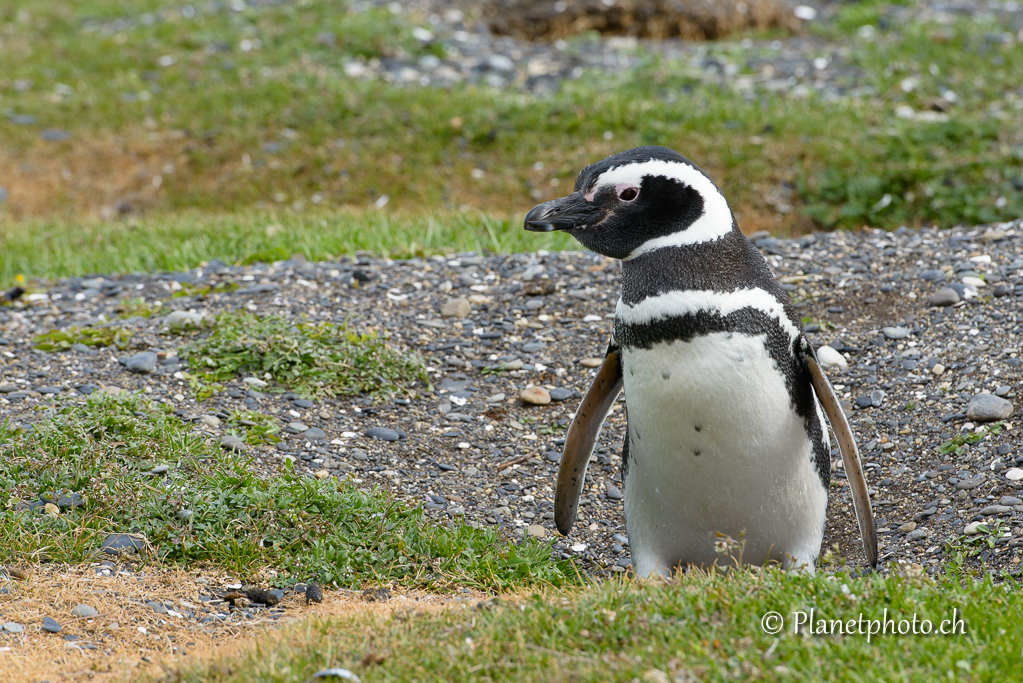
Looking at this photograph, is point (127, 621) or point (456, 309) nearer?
point (127, 621)

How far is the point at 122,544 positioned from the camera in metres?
3.67

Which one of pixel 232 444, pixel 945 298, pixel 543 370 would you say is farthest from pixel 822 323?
pixel 232 444

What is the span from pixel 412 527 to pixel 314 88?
23.4ft

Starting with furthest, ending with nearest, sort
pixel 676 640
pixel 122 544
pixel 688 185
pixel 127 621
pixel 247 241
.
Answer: pixel 247 241 < pixel 122 544 < pixel 688 185 < pixel 127 621 < pixel 676 640

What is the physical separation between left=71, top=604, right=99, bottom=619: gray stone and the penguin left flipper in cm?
245

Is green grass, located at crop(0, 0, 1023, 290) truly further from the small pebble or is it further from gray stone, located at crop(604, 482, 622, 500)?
gray stone, located at crop(604, 482, 622, 500)

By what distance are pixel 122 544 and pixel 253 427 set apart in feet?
3.09

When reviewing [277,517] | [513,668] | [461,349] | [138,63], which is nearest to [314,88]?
[138,63]

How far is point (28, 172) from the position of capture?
9.57m

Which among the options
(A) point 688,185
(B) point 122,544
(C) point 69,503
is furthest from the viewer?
(C) point 69,503

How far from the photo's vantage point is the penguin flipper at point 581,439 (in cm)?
388

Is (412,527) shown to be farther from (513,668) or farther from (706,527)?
(513,668)

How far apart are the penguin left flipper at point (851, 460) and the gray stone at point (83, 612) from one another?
2.45 m

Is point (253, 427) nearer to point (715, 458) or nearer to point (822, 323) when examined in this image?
point (715, 458)
